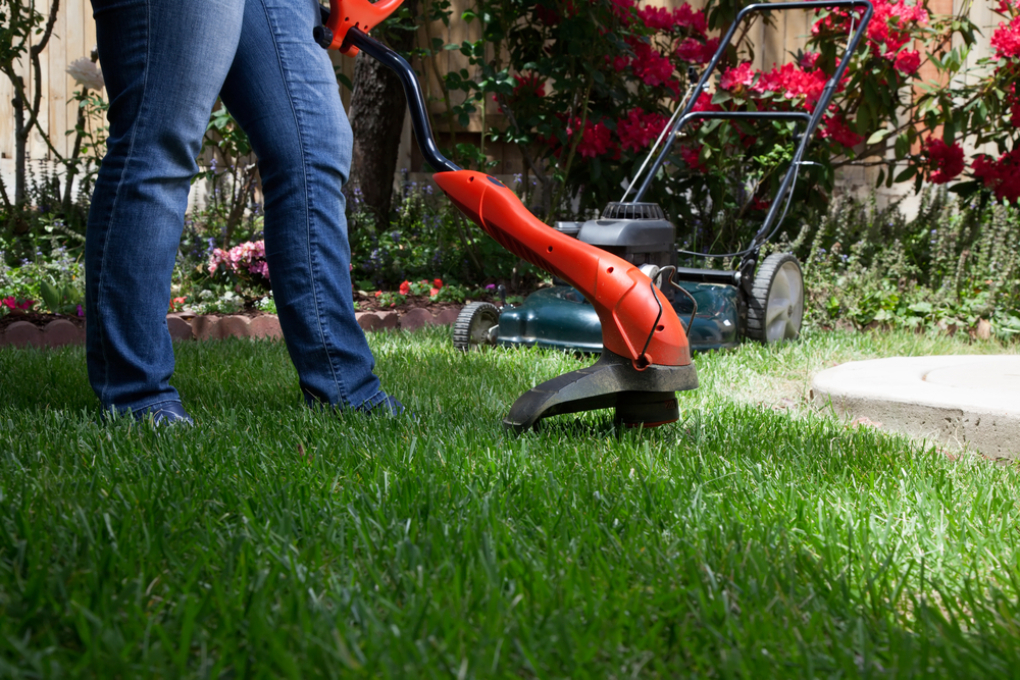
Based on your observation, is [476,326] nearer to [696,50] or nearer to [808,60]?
[696,50]

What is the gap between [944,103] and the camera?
14.6 ft

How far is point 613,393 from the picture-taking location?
1.65 metres

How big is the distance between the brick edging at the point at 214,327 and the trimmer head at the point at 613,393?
1766 millimetres

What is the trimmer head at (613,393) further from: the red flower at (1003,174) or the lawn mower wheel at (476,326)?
the red flower at (1003,174)

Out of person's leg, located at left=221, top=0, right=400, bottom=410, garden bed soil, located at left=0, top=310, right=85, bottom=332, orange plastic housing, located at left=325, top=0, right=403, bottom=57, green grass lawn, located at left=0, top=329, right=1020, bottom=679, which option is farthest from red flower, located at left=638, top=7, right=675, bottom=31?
green grass lawn, located at left=0, top=329, right=1020, bottom=679

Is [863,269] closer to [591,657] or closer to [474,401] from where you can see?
[474,401]

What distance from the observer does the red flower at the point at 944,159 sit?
177 inches

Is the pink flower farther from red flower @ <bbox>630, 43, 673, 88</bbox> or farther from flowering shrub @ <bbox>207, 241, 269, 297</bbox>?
flowering shrub @ <bbox>207, 241, 269, 297</bbox>

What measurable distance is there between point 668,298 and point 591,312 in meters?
0.27

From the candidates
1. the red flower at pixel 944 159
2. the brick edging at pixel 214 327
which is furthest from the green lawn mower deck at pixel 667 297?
the red flower at pixel 944 159

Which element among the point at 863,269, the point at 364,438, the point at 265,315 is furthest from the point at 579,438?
the point at 863,269

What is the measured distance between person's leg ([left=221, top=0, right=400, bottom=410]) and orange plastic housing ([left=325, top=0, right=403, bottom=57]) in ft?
0.24

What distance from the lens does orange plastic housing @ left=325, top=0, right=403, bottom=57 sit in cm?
195

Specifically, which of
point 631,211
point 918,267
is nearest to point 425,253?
point 631,211
